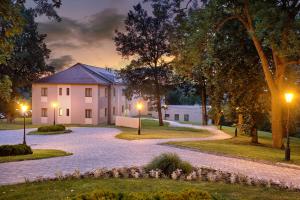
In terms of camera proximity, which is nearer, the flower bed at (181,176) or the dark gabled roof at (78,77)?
the flower bed at (181,176)

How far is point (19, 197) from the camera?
1013 cm

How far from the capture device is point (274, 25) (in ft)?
71.9

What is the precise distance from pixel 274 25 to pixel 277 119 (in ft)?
26.6

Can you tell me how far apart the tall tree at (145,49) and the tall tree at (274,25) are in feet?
72.7

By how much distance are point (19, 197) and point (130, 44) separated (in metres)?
41.6

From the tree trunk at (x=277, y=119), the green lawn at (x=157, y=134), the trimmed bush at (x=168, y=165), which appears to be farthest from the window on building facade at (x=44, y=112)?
the trimmed bush at (x=168, y=165)

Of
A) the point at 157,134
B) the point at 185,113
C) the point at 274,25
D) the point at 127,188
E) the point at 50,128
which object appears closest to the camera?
the point at 127,188

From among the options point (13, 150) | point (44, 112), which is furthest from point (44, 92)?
point (13, 150)

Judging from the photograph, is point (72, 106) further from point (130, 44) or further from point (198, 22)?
point (198, 22)

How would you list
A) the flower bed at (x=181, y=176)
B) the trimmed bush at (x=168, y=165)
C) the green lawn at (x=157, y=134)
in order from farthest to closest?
the green lawn at (x=157, y=134) < the trimmed bush at (x=168, y=165) < the flower bed at (x=181, y=176)

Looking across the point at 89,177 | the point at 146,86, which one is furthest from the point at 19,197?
the point at 146,86

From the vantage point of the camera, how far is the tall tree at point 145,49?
50438 millimetres

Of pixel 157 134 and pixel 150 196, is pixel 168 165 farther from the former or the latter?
pixel 157 134

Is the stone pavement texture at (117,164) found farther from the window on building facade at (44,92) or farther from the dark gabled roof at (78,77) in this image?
the window on building facade at (44,92)
